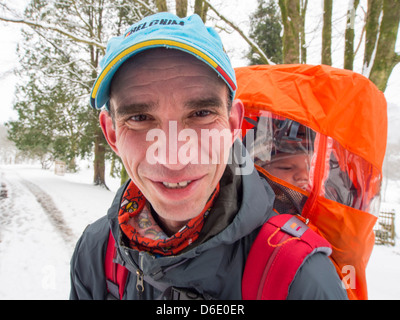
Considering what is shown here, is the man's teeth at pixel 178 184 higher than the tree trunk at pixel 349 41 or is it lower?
lower

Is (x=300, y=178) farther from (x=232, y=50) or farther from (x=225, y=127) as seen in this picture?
(x=232, y=50)

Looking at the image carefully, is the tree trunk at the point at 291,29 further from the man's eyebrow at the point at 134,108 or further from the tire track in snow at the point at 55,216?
Answer: the tire track in snow at the point at 55,216

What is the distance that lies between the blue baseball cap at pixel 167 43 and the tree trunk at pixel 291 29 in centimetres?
399

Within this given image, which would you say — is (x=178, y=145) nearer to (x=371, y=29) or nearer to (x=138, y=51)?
(x=138, y=51)

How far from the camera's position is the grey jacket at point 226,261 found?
85 centimetres

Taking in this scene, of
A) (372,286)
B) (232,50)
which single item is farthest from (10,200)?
(372,286)

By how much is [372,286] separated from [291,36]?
483cm

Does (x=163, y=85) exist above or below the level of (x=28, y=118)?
below

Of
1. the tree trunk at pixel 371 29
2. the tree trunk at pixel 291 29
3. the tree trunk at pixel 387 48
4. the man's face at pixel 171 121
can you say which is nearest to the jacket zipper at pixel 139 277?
the man's face at pixel 171 121

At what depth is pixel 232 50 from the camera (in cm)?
859

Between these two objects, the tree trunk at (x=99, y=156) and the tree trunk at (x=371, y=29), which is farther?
the tree trunk at (x=99, y=156)

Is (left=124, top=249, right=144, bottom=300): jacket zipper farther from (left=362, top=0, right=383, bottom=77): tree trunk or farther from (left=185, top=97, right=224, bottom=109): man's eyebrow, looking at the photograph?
(left=362, top=0, right=383, bottom=77): tree trunk

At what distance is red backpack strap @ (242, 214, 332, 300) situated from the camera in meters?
0.86

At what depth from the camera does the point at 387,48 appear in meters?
3.53
